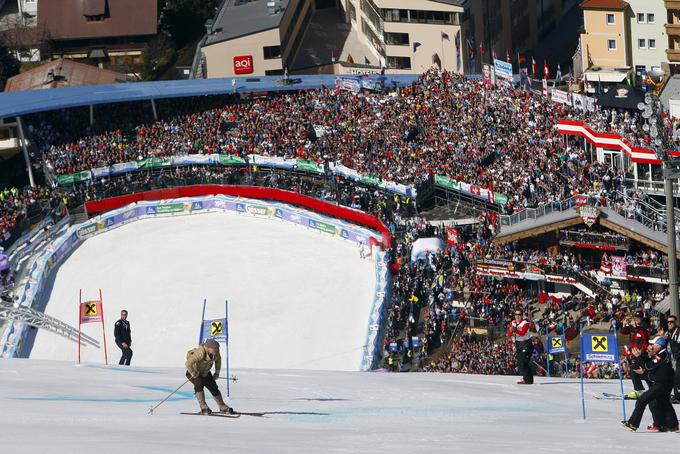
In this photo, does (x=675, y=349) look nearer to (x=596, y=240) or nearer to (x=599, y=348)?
(x=599, y=348)

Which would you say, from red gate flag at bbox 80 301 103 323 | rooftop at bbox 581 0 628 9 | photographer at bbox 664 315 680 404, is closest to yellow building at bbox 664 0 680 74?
rooftop at bbox 581 0 628 9

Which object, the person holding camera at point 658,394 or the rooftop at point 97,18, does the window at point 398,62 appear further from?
the person holding camera at point 658,394

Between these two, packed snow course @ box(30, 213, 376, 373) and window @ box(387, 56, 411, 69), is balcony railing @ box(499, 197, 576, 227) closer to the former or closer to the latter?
packed snow course @ box(30, 213, 376, 373)

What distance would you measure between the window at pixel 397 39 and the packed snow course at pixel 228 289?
64.3 feet

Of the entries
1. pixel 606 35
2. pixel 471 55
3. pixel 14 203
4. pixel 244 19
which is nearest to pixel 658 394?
pixel 14 203

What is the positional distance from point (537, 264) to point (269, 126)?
68.3ft

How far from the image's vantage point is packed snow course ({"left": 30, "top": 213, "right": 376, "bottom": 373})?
132 ft

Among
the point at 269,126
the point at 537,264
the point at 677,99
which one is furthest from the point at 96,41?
the point at 537,264

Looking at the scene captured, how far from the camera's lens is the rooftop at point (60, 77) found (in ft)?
230

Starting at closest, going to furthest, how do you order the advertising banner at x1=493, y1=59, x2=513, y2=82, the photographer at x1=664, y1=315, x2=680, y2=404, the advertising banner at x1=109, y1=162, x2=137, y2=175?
1. the photographer at x1=664, y1=315, x2=680, y2=404
2. the advertising banner at x1=493, y1=59, x2=513, y2=82
3. the advertising banner at x1=109, y1=162, x2=137, y2=175

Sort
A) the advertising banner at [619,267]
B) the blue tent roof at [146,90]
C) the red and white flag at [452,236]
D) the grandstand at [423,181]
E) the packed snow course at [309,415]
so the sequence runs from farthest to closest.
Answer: the blue tent roof at [146,90], the red and white flag at [452,236], the advertising banner at [619,267], the grandstand at [423,181], the packed snow course at [309,415]

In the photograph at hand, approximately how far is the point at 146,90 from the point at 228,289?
2075 centimetres

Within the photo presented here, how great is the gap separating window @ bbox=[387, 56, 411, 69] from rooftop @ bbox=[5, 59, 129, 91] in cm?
1481

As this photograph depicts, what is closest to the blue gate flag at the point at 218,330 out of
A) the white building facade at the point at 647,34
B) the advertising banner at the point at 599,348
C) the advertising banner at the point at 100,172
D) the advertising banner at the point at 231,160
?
the advertising banner at the point at 599,348
